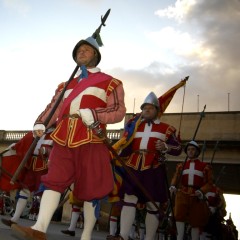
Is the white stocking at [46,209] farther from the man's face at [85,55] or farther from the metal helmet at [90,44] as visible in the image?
the metal helmet at [90,44]

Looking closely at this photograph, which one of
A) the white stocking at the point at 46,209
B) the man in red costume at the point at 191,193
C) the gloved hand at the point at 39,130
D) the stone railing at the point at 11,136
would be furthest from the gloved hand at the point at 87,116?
the stone railing at the point at 11,136

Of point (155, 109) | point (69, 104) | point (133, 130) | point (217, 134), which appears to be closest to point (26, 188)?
point (133, 130)

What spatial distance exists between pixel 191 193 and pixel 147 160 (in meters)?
2.12

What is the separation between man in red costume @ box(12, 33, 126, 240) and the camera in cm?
299

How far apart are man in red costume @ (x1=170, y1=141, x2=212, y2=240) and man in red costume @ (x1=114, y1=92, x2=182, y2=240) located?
159 cm

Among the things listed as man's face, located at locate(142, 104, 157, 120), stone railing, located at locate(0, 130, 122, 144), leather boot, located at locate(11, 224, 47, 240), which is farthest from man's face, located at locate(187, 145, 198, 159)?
stone railing, located at locate(0, 130, 122, 144)

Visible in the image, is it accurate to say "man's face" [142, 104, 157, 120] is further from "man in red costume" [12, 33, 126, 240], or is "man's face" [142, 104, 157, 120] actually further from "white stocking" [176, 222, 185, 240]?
"white stocking" [176, 222, 185, 240]

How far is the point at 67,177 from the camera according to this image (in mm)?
3018

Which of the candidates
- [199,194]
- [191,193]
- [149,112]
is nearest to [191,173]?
[191,193]

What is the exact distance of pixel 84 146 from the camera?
10.4ft

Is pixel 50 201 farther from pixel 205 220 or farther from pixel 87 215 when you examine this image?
pixel 205 220

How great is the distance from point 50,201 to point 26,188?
9.35 feet

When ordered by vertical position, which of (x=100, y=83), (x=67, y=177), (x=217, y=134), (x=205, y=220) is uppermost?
(x=217, y=134)

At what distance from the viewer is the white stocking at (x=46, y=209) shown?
9.11 ft
